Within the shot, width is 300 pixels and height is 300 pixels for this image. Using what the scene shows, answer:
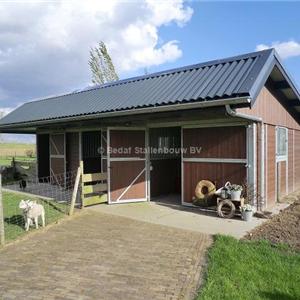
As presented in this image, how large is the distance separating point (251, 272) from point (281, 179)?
629 centimetres

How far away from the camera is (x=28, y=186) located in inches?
510

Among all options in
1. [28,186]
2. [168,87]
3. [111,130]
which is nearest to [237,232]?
[168,87]

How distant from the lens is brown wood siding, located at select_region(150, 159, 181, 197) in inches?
412

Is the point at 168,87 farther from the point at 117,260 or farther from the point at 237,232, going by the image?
the point at 117,260

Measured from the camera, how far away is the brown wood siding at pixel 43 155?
48.2 feet

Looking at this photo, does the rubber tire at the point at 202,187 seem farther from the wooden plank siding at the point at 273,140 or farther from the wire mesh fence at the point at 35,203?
the wire mesh fence at the point at 35,203

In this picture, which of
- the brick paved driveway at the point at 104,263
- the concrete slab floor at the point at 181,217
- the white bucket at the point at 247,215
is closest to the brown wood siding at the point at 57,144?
the concrete slab floor at the point at 181,217

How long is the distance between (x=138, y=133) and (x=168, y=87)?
1.81 metres

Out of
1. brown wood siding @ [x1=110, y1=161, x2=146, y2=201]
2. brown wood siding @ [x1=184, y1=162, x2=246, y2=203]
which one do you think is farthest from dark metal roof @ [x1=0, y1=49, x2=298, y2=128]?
brown wood siding @ [x1=184, y1=162, x2=246, y2=203]

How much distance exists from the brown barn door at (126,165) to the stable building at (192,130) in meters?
0.03

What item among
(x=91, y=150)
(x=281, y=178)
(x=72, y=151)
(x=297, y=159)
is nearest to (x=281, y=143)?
(x=281, y=178)

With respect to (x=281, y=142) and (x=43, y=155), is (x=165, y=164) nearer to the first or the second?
(x=281, y=142)

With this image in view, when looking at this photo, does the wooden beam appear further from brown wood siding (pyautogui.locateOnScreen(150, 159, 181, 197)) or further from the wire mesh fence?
the wire mesh fence

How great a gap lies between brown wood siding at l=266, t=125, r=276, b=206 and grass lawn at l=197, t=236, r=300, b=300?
342 centimetres
